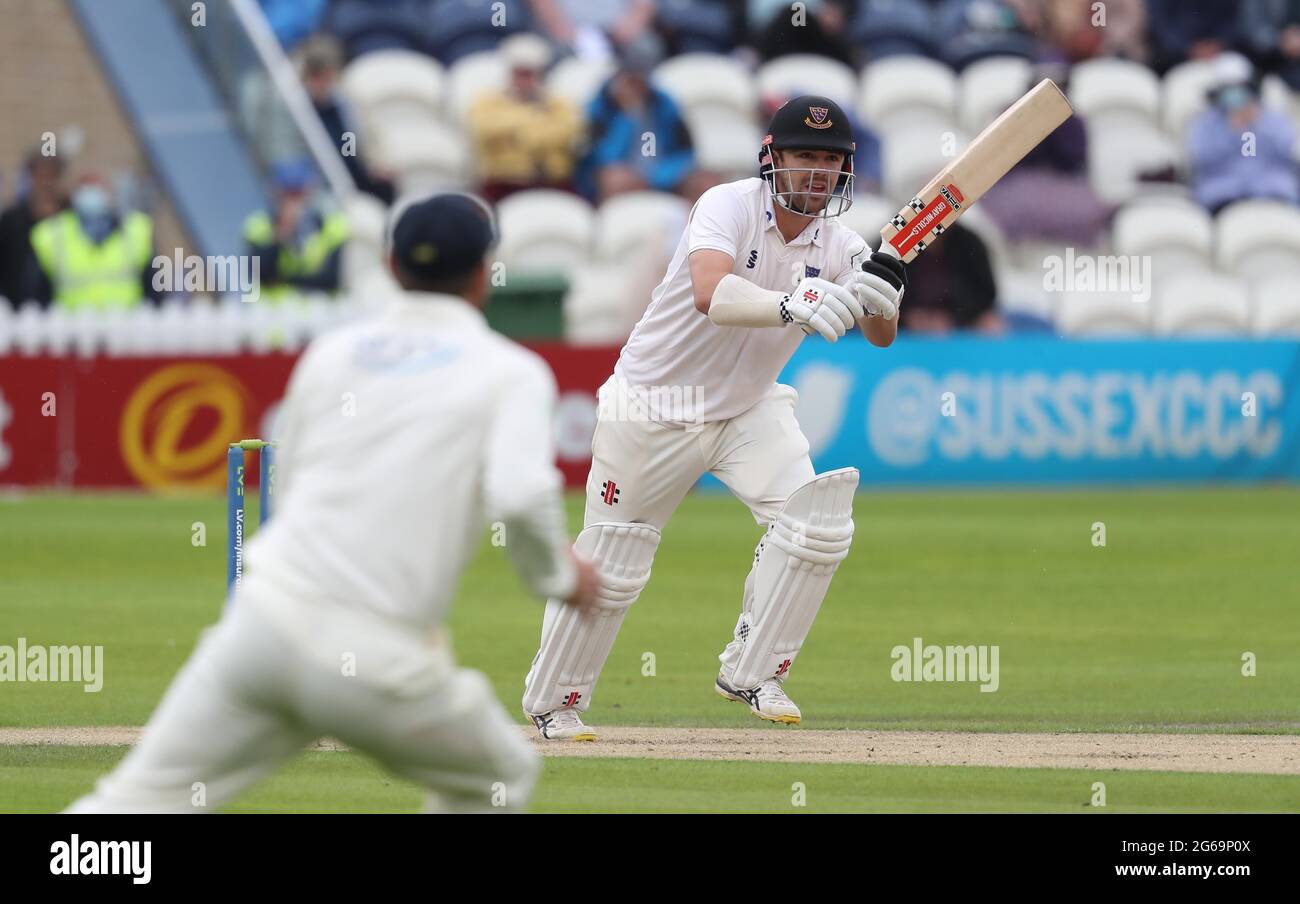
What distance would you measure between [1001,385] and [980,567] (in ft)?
15.1

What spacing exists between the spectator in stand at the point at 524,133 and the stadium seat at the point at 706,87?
5.24 ft

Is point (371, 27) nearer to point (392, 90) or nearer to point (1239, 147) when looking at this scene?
point (392, 90)

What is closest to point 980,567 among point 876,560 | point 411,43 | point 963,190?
point 876,560

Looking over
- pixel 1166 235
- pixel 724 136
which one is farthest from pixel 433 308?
pixel 724 136

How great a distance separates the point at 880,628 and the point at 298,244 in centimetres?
871

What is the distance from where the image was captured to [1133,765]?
745 cm

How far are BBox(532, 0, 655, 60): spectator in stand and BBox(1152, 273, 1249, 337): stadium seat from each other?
19.8 feet

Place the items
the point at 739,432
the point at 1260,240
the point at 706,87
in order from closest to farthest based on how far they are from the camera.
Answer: the point at 739,432, the point at 1260,240, the point at 706,87

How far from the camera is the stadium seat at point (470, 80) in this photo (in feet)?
74.6

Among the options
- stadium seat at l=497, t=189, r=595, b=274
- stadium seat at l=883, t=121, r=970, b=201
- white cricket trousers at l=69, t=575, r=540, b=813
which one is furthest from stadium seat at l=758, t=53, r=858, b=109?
white cricket trousers at l=69, t=575, r=540, b=813

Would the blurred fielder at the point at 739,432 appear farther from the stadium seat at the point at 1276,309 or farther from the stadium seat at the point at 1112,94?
the stadium seat at the point at 1112,94

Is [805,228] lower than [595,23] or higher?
lower

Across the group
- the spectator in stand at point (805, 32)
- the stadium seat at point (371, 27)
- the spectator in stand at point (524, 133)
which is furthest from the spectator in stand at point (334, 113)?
the spectator in stand at point (805, 32)

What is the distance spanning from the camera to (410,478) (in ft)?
15.5
